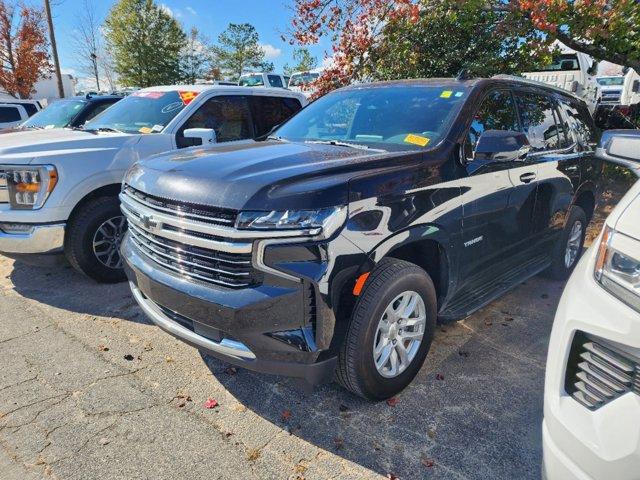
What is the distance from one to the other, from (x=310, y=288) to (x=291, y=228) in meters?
0.30

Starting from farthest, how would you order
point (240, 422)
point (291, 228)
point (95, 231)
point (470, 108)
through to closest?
point (95, 231)
point (470, 108)
point (240, 422)
point (291, 228)

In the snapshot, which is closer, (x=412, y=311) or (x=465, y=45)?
(x=412, y=311)

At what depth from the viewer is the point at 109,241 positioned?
4414 mm

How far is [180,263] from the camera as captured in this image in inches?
97.2

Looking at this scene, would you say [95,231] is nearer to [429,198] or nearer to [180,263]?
[180,263]

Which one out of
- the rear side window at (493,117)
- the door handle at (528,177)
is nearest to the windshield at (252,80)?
the rear side window at (493,117)

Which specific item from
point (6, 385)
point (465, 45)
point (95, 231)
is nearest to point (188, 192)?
point (6, 385)

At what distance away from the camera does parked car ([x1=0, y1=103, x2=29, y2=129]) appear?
11.8 metres

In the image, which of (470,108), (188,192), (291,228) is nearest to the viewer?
(291,228)

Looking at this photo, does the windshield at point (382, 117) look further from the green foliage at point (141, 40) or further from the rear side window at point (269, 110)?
the green foliage at point (141, 40)

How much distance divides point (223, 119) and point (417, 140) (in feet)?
10.5

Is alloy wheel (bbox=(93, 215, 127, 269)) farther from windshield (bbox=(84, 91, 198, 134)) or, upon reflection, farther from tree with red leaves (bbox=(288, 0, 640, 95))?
tree with red leaves (bbox=(288, 0, 640, 95))

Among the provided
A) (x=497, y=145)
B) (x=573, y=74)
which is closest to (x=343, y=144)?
(x=497, y=145)

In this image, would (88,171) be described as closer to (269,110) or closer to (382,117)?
(269,110)
